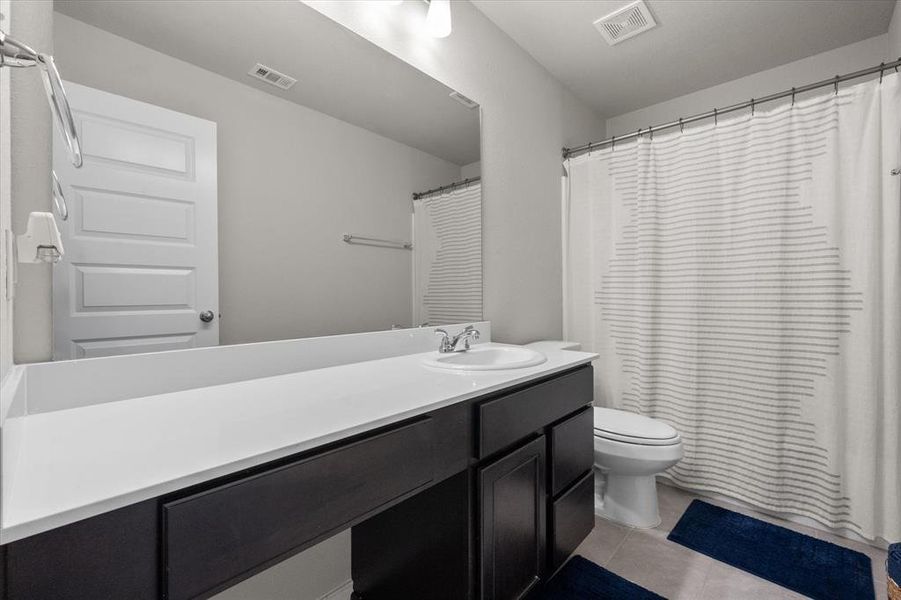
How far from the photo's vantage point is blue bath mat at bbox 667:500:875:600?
149 centimetres

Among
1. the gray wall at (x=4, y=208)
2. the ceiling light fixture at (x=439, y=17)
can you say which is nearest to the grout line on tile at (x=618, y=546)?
the gray wall at (x=4, y=208)

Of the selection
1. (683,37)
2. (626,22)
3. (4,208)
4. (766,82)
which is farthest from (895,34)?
(4,208)

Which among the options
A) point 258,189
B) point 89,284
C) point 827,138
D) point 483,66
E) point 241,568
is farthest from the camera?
point 483,66

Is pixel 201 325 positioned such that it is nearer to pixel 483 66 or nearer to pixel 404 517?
pixel 404 517

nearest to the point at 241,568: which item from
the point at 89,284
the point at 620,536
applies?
the point at 89,284

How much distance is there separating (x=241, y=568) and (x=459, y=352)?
3.49 ft

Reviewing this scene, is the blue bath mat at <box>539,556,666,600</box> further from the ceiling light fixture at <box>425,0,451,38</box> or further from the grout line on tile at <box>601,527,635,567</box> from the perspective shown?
the ceiling light fixture at <box>425,0,451,38</box>

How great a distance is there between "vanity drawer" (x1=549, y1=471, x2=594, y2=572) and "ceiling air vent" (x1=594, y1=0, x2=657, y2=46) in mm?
2090

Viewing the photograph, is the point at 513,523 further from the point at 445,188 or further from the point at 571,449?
the point at 445,188

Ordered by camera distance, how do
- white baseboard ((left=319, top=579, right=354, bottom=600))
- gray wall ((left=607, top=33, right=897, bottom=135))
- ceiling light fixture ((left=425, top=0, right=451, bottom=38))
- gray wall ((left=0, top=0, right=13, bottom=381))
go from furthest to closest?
gray wall ((left=607, top=33, right=897, bottom=135)) → ceiling light fixture ((left=425, top=0, right=451, bottom=38)) → white baseboard ((left=319, top=579, right=354, bottom=600)) → gray wall ((left=0, top=0, right=13, bottom=381))

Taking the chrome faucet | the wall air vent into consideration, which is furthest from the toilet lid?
the wall air vent

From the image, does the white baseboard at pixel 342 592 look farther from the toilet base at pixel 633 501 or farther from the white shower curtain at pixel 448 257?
the toilet base at pixel 633 501

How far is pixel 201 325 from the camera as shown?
1.11m

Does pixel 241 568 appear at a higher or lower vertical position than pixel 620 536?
higher
